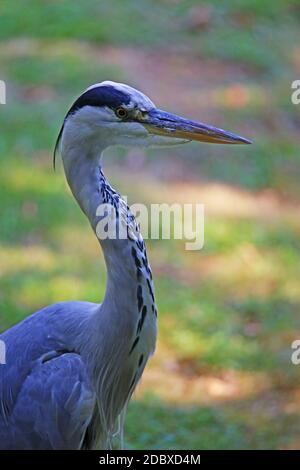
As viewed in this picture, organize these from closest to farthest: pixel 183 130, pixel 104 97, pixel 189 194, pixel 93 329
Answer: pixel 104 97, pixel 183 130, pixel 93 329, pixel 189 194

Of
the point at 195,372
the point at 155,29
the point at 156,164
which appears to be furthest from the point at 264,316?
the point at 155,29

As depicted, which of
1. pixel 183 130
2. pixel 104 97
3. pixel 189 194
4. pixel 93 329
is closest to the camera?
pixel 104 97

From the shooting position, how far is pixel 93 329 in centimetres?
323

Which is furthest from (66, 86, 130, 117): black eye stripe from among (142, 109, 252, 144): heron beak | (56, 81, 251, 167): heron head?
(142, 109, 252, 144): heron beak

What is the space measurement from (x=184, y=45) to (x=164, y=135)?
A: 4.81 meters

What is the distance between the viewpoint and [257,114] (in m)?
6.88

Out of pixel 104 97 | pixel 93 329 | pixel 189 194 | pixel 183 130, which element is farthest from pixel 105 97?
pixel 189 194

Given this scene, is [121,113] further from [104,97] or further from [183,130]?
[183,130]

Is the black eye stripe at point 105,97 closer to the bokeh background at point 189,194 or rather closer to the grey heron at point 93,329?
the grey heron at point 93,329

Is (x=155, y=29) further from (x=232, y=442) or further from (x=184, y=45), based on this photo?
(x=232, y=442)

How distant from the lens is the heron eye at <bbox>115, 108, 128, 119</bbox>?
2988 millimetres

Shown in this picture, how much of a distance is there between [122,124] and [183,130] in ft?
0.62

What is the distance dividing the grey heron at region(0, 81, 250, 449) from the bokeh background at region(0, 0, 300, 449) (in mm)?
902

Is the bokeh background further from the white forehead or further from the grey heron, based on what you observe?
the white forehead
